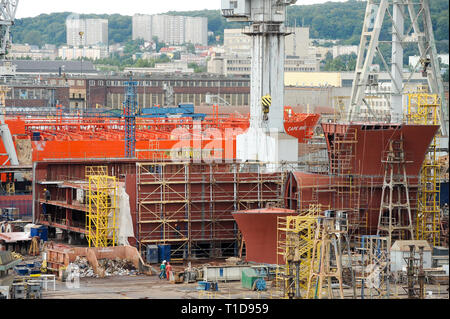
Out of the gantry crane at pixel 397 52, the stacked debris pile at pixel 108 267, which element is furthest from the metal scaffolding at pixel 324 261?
the gantry crane at pixel 397 52

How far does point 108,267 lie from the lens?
51750 mm

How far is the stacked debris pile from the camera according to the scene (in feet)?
167

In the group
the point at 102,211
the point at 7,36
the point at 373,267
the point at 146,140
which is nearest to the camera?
the point at 373,267

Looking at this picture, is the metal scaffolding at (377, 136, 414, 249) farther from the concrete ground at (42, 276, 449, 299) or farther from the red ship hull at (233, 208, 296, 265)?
the concrete ground at (42, 276, 449, 299)

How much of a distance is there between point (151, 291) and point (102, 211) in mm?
9385

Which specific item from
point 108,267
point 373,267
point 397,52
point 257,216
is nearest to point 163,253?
point 108,267

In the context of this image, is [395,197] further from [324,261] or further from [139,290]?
[139,290]

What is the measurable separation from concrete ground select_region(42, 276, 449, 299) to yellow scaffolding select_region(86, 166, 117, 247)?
5.09 m

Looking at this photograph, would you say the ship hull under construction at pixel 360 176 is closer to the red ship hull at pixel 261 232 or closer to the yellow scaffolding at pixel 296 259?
the red ship hull at pixel 261 232

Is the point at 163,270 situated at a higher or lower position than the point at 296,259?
lower

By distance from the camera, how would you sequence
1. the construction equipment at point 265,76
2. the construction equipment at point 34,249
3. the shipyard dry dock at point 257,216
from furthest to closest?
1. the construction equipment at point 265,76
2. the construction equipment at point 34,249
3. the shipyard dry dock at point 257,216

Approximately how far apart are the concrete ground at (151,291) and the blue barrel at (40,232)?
972cm

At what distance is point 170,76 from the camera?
159m

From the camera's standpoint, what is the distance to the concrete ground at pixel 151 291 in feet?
146
